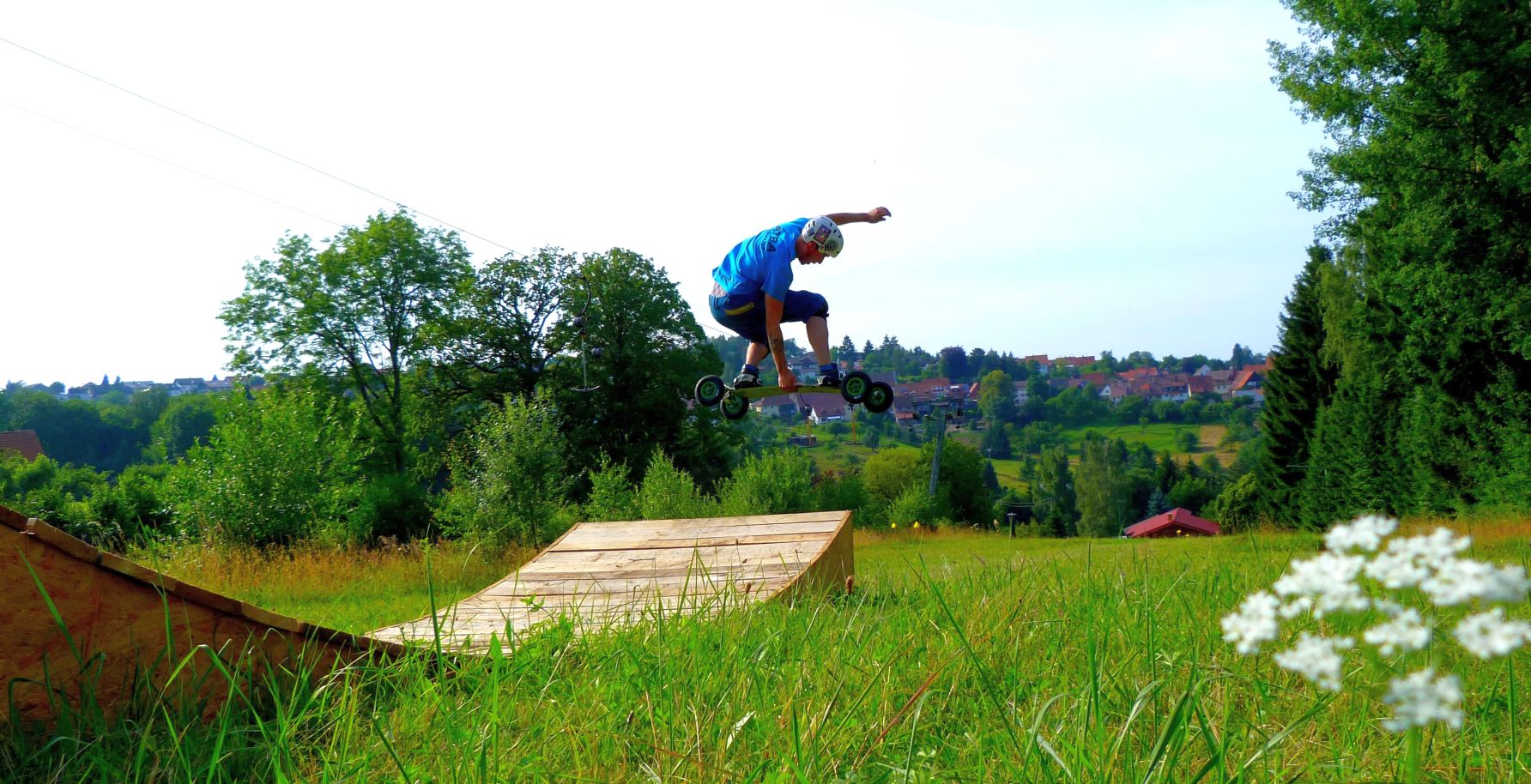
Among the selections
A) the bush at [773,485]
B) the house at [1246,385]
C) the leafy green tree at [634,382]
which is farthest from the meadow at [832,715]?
the house at [1246,385]

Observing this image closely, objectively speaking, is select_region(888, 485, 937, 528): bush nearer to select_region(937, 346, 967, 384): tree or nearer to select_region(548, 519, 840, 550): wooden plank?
select_region(548, 519, 840, 550): wooden plank

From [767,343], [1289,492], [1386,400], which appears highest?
[767,343]

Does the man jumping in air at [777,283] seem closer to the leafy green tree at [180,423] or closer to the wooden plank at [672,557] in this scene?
the wooden plank at [672,557]

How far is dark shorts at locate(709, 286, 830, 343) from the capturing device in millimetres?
7121

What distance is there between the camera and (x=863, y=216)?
273 inches

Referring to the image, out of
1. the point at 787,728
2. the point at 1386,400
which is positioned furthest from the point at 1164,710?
the point at 1386,400

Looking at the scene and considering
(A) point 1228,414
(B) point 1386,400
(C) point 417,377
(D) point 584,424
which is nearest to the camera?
(B) point 1386,400

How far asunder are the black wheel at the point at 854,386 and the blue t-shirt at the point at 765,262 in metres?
1.26

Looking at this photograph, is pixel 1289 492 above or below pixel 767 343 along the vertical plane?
below

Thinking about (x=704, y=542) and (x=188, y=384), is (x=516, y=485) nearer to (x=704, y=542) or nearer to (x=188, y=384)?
(x=704, y=542)

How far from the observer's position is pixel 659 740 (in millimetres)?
2529

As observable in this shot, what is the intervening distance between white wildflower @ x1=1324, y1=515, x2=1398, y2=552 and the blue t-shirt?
20.1 feet

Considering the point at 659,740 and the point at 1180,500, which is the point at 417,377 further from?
the point at 1180,500

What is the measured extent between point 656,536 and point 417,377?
3246 centimetres
